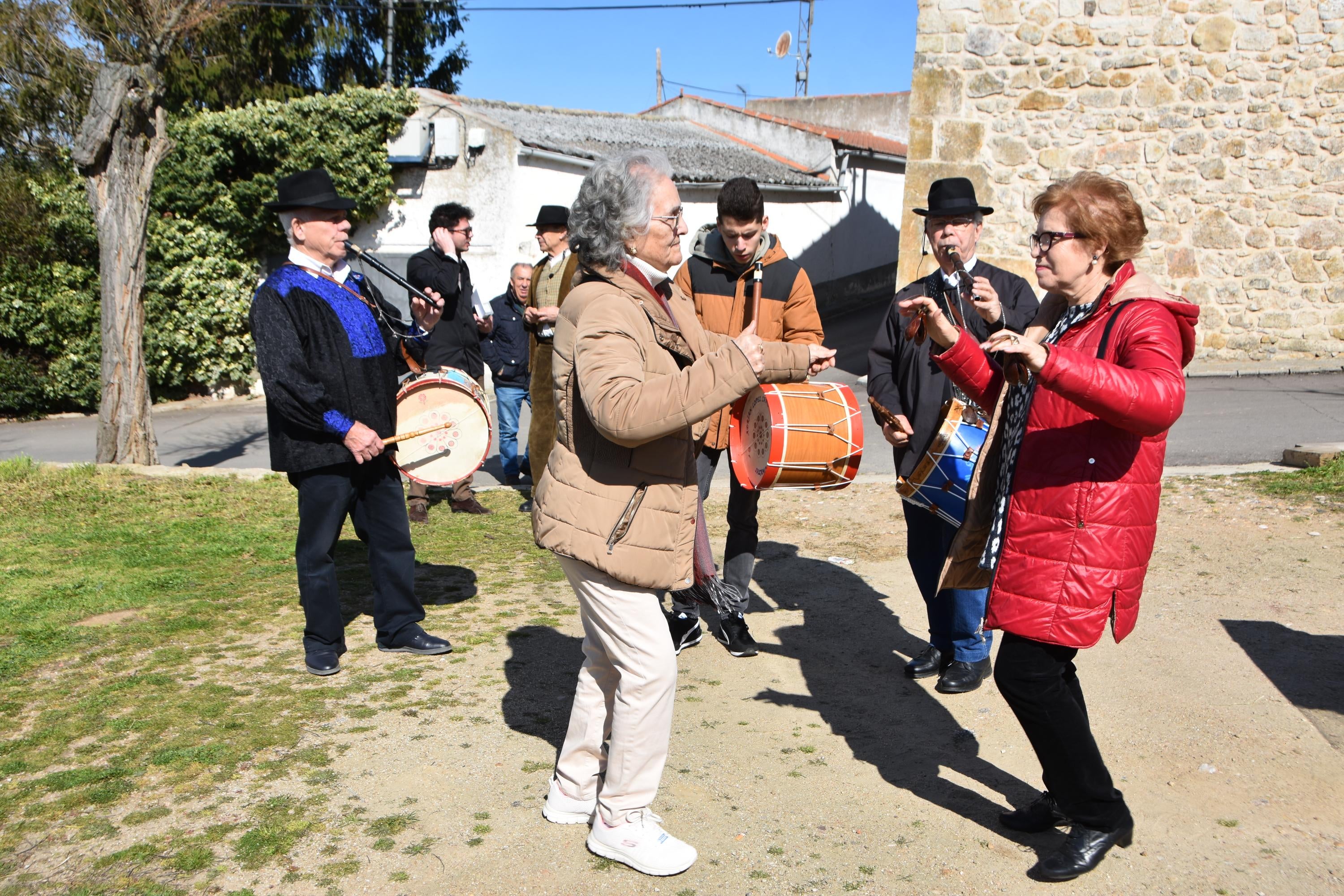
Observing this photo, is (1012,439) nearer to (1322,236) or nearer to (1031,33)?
(1031,33)

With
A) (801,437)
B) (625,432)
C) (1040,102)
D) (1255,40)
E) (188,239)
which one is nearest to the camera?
(625,432)

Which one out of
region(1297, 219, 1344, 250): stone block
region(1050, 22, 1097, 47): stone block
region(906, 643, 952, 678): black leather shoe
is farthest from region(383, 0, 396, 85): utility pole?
region(906, 643, 952, 678): black leather shoe

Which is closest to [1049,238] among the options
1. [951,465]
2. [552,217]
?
[951,465]

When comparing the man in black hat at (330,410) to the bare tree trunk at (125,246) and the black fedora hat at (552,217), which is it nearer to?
the black fedora hat at (552,217)

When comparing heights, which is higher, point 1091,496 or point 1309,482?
point 1091,496

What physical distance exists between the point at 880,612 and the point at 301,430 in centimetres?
293

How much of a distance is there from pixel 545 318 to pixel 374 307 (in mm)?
1576

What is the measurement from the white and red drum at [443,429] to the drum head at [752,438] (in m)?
1.44

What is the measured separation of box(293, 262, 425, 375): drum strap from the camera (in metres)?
4.51

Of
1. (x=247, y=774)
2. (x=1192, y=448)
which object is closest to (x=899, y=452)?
(x=247, y=774)

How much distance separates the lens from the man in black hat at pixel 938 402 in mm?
4367

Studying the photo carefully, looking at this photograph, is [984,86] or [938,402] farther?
[984,86]

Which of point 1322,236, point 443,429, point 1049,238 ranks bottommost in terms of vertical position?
point 443,429

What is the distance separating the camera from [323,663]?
4.55 m
